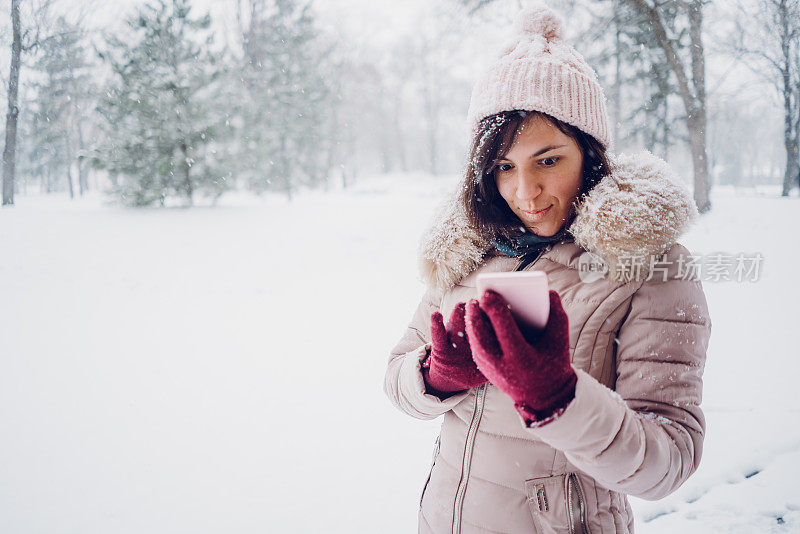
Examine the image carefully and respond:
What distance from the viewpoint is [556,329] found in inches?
30.3

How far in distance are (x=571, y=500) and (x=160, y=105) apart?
10.2m

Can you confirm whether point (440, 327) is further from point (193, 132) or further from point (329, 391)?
point (193, 132)

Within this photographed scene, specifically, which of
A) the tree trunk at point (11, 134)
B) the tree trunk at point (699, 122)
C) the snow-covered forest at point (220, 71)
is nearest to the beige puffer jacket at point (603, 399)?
the snow-covered forest at point (220, 71)

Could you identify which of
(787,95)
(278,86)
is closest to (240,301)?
(278,86)

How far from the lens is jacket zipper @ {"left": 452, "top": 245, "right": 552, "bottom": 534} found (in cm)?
117

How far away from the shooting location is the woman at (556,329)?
79 cm

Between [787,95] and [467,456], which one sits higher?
[787,95]

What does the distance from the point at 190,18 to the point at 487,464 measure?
11.2m

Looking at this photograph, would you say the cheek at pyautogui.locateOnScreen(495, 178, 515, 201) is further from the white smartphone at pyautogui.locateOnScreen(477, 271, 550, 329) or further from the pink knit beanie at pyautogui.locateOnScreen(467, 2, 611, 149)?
the white smartphone at pyautogui.locateOnScreen(477, 271, 550, 329)

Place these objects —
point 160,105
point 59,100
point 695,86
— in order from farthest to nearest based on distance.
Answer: point 59,100 → point 695,86 → point 160,105

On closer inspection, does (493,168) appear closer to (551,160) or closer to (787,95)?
(551,160)

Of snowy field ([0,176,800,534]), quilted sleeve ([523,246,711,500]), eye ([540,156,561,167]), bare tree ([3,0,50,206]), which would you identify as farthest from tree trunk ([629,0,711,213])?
bare tree ([3,0,50,206])

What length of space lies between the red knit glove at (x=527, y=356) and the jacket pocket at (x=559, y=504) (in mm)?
398

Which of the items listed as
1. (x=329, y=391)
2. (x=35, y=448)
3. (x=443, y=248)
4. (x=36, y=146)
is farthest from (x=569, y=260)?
(x=36, y=146)
